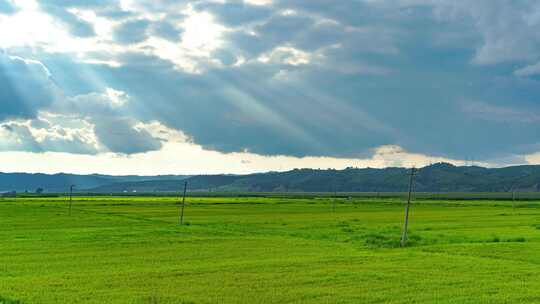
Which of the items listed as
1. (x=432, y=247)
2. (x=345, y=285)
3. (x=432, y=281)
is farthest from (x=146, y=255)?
(x=432, y=247)

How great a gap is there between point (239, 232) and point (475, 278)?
1043 inches

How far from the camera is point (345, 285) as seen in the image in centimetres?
2258

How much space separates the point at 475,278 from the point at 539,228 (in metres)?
36.4

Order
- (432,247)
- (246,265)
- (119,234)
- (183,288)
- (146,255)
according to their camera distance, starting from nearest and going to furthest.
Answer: (183,288), (246,265), (146,255), (432,247), (119,234)

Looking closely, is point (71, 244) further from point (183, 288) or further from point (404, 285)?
point (404, 285)

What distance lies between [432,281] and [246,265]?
900 cm

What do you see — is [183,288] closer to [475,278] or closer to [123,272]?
[123,272]

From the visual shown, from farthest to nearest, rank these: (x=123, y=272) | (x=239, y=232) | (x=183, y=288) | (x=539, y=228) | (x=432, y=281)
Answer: (x=539, y=228), (x=239, y=232), (x=123, y=272), (x=432, y=281), (x=183, y=288)

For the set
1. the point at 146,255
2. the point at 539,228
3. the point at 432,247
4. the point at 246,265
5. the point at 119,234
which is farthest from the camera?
the point at 539,228

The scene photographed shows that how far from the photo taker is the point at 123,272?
997 inches

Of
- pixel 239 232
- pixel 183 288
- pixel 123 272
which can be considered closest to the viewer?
pixel 183 288

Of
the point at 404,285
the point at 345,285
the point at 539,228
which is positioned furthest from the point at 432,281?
the point at 539,228

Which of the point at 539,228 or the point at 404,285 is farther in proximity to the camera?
the point at 539,228

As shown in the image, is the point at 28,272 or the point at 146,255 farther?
the point at 146,255
